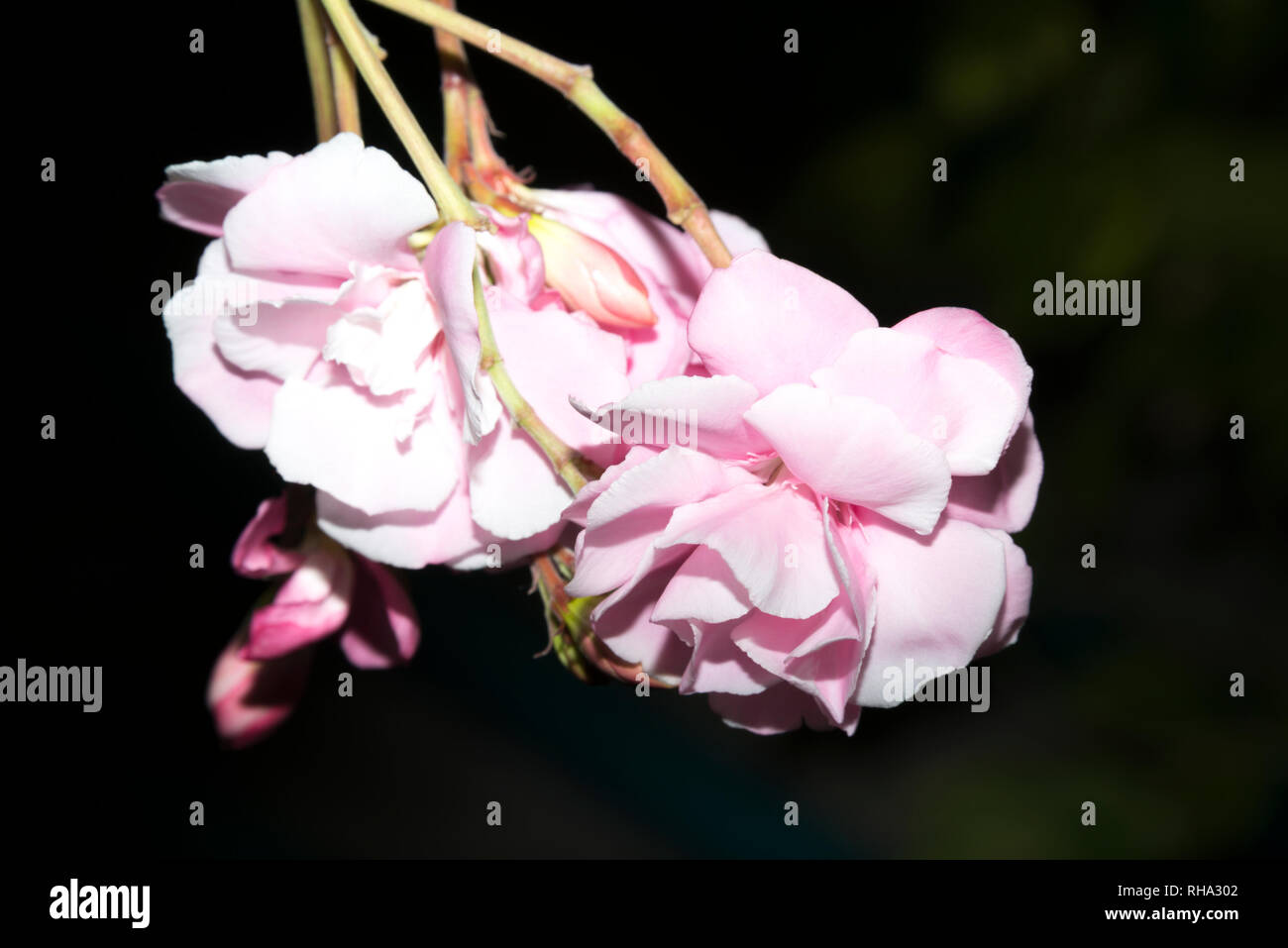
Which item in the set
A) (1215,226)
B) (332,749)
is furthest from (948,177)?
(332,749)

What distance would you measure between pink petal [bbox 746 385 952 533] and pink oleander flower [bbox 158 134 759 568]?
6 cm

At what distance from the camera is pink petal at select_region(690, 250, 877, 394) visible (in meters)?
0.35

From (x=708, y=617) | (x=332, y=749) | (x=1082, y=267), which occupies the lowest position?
(x=332, y=749)

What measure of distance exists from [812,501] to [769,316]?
7 centimetres

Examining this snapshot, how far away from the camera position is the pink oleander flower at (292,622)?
1.59 ft

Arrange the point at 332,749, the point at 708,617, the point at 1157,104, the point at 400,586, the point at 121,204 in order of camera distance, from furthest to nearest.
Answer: the point at 332,749 → the point at 1157,104 → the point at 121,204 → the point at 400,586 → the point at 708,617

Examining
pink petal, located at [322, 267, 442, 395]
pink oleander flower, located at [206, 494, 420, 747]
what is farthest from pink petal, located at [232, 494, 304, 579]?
pink petal, located at [322, 267, 442, 395]

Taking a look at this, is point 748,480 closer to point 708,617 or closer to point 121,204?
point 708,617

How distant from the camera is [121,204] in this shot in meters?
0.82

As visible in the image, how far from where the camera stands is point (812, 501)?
0.38 metres

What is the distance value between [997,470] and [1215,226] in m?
0.63

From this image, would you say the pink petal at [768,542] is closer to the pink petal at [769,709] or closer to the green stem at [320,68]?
the pink petal at [769,709]

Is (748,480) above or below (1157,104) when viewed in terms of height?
below

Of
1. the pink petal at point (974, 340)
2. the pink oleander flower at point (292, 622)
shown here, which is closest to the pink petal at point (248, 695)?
the pink oleander flower at point (292, 622)
